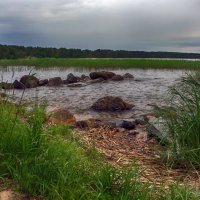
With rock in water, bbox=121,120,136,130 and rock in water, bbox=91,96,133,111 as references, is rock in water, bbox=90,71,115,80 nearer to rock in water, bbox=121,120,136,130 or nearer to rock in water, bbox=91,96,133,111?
rock in water, bbox=91,96,133,111

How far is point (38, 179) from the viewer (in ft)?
14.7

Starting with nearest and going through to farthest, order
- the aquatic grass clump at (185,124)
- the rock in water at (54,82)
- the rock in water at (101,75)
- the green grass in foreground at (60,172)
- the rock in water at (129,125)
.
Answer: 1. the green grass in foreground at (60,172)
2. the aquatic grass clump at (185,124)
3. the rock in water at (129,125)
4. the rock in water at (54,82)
5. the rock in water at (101,75)

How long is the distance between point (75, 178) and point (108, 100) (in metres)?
12.5

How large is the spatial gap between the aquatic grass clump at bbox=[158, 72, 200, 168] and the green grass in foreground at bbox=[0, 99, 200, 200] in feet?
3.55

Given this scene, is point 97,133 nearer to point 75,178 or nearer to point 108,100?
point 75,178

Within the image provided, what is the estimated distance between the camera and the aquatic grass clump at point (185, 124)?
5688 millimetres

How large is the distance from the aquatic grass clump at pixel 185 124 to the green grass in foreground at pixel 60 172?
108cm

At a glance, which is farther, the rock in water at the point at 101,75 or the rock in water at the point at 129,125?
the rock in water at the point at 101,75

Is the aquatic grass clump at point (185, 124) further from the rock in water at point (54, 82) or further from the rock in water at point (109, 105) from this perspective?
the rock in water at point (54, 82)

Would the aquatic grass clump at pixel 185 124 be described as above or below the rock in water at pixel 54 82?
above

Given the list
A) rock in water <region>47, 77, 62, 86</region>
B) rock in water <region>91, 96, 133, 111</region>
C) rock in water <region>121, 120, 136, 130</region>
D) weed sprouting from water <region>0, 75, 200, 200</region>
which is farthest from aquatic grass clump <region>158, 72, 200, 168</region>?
rock in water <region>47, 77, 62, 86</region>

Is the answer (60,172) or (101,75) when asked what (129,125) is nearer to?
(60,172)

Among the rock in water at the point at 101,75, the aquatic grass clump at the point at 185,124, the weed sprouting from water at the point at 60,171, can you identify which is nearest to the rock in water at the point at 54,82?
the rock in water at the point at 101,75

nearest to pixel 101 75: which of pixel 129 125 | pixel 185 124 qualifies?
pixel 129 125
